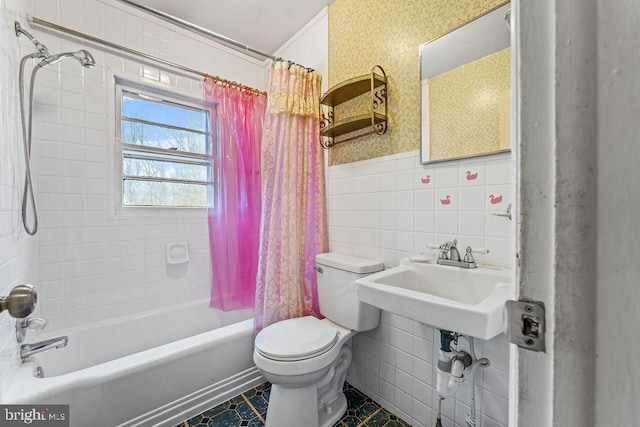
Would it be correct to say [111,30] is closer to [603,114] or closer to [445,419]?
[603,114]

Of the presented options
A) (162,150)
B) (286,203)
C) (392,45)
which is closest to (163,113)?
(162,150)

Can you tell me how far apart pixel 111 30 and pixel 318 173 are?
161cm

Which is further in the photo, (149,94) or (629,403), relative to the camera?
(149,94)

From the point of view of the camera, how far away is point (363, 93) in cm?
159

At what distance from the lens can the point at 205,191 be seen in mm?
2160

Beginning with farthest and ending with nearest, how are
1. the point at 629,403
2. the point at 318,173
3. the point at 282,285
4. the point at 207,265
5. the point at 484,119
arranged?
the point at 207,265 → the point at 318,173 → the point at 282,285 → the point at 484,119 → the point at 629,403

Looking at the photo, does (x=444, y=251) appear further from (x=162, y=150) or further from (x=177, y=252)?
(x=162, y=150)

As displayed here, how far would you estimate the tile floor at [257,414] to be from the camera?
1353mm

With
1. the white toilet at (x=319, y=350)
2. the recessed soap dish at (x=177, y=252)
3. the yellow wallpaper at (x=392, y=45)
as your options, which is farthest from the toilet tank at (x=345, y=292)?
the recessed soap dish at (x=177, y=252)

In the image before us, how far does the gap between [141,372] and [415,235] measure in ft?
4.81

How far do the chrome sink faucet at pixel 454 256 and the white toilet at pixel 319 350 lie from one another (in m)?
0.36

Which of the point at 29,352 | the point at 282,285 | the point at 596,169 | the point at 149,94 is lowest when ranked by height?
the point at 29,352

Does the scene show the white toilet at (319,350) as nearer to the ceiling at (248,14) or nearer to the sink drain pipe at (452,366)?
the sink drain pipe at (452,366)

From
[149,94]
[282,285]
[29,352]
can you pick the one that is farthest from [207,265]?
[149,94]
